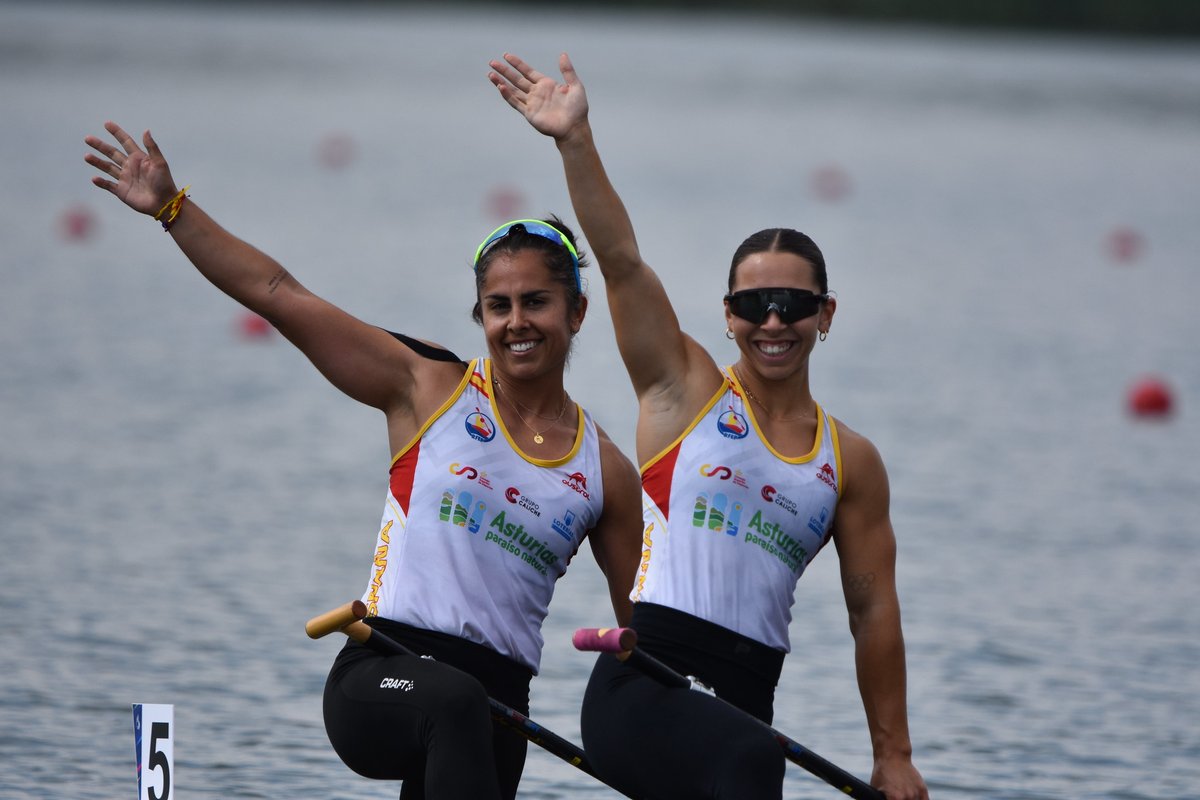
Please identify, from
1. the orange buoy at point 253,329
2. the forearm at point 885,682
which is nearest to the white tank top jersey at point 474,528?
the forearm at point 885,682

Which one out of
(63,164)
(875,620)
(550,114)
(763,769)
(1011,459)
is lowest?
(763,769)

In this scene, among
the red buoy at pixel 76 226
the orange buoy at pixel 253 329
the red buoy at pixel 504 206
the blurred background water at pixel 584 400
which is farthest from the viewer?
the red buoy at pixel 504 206

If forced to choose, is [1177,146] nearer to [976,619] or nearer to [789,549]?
[976,619]

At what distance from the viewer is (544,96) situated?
16.6ft

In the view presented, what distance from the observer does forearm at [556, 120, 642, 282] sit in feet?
16.1

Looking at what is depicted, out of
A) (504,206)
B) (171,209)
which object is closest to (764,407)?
(171,209)

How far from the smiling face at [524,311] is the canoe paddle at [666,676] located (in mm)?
744

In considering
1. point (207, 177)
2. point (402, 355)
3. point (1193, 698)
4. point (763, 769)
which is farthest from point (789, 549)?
point (207, 177)

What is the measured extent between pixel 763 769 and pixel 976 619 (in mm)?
5818

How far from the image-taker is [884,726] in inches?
201

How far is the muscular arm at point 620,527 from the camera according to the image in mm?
5207

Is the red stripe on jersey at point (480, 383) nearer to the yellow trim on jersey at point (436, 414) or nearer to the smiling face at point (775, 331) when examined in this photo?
the yellow trim on jersey at point (436, 414)

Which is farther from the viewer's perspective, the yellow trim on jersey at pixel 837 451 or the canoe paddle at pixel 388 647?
the yellow trim on jersey at pixel 837 451

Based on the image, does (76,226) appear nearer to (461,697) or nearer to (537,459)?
(537,459)
